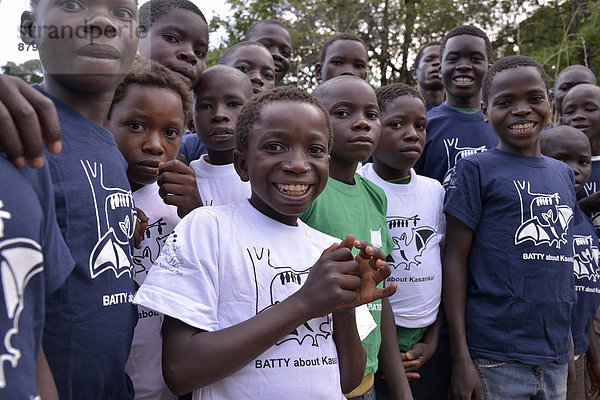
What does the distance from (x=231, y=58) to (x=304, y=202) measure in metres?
2.05

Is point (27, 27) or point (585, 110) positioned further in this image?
point (585, 110)

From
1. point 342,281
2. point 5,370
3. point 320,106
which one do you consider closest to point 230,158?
point 320,106

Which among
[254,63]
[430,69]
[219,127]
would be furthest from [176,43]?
[430,69]

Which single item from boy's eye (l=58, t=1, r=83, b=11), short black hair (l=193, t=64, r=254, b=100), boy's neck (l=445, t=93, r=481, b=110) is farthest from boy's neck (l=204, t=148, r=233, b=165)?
boy's neck (l=445, t=93, r=481, b=110)

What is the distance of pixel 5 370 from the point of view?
985 mm

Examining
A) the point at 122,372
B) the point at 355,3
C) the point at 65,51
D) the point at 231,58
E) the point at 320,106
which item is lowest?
the point at 122,372

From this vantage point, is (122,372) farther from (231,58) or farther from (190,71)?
(231,58)

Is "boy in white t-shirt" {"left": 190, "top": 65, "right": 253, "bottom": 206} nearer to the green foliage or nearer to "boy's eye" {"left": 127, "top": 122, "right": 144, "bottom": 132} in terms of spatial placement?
"boy's eye" {"left": 127, "top": 122, "right": 144, "bottom": 132}

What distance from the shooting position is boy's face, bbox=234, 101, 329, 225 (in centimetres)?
178

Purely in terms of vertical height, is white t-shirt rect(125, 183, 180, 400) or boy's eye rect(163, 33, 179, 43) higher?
boy's eye rect(163, 33, 179, 43)

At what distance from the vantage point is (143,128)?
204cm

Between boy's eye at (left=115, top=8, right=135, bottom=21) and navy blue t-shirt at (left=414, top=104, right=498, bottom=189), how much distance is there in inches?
80.0

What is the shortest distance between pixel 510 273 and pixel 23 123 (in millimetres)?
2257

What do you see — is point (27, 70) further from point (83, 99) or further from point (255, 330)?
point (255, 330)
